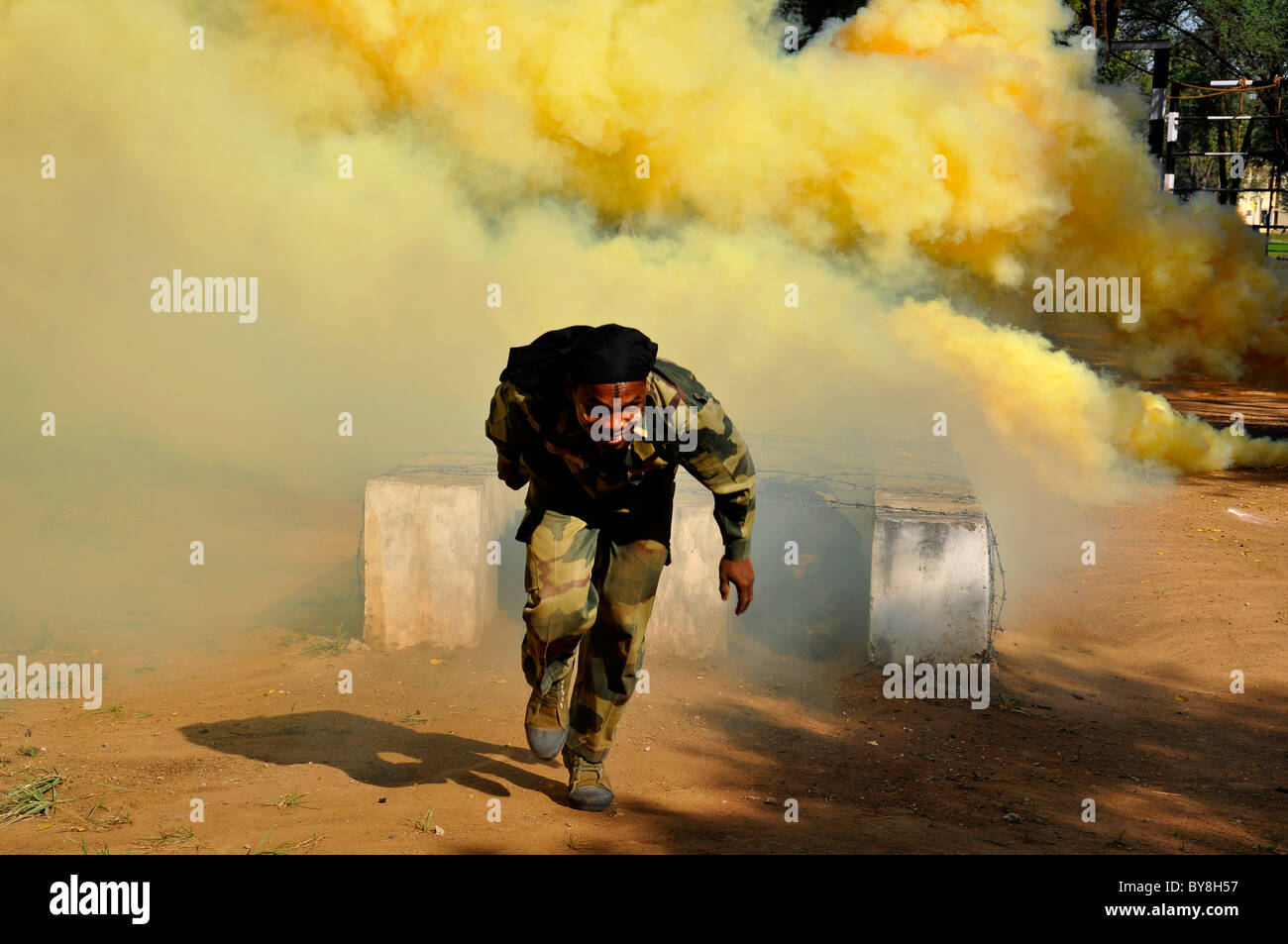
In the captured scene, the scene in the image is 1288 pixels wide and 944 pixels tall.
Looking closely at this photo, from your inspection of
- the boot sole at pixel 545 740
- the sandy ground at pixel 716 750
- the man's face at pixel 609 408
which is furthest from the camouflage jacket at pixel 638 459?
the sandy ground at pixel 716 750

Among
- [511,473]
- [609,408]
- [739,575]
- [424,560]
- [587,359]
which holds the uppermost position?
[587,359]

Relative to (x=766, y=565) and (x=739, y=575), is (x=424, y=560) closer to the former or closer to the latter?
(x=766, y=565)

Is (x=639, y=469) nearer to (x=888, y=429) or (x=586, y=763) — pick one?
(x=586, y=763)

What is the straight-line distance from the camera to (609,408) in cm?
357

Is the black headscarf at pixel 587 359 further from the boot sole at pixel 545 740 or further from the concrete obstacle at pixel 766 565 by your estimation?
the concrete obstacle at pixel 766 565

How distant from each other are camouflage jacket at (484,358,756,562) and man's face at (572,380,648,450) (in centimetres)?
14

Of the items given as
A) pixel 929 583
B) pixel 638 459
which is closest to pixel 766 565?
pixel 929 583

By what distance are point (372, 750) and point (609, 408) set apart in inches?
86.6

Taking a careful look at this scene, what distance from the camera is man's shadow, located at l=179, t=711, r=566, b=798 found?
180 inches

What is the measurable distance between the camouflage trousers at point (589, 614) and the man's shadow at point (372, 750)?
43 cm

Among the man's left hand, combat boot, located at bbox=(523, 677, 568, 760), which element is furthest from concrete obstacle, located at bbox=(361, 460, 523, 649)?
the man's left hand

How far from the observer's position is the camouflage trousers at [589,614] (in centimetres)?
399

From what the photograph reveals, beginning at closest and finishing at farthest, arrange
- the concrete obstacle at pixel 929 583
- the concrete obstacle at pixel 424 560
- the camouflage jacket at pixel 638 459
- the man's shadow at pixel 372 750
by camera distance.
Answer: the camouflage jacket at pixel 638 459 → the man's shadow at pixel 372 750 → the concrete obstacle at pixel 929 583 → the concrete obstacle at pixel 424 560

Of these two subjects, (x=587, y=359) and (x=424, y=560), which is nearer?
(x=587, y=359)
